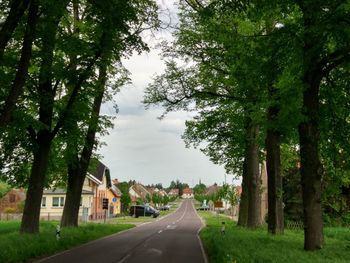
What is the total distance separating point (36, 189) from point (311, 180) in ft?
40.4

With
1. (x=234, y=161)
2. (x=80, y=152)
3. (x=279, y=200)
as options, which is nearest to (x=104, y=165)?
(x=234, y=161)

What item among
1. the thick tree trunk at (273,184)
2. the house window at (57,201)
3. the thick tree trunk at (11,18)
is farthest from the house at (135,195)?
the thick tree trunk at (11,18)

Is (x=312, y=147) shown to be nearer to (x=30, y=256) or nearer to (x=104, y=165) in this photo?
(x=30, y=256)

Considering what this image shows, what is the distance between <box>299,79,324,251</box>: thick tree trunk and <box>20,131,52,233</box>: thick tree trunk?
11998 mm

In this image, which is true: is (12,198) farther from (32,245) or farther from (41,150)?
(32,245)

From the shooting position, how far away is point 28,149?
2338 centimetres

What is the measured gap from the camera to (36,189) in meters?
22.3

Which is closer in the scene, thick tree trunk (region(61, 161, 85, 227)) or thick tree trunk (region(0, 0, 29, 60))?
thick tree trunk (region(0, 0, 29, 60))

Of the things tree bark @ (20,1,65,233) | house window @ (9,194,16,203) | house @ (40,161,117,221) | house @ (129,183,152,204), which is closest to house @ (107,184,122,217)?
house @ (40,161,117,221)

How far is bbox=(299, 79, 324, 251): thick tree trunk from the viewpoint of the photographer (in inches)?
596

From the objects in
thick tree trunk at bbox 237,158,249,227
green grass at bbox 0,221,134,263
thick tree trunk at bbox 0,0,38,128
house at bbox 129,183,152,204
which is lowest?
green grass at bbox 0,221,134,263

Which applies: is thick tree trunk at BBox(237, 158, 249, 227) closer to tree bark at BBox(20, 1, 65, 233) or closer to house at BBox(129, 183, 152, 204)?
tree bark at BBox(20, 1, 65, 233)

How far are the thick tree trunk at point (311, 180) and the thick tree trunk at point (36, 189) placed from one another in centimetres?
1200

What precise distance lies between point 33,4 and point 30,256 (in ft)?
26.3
